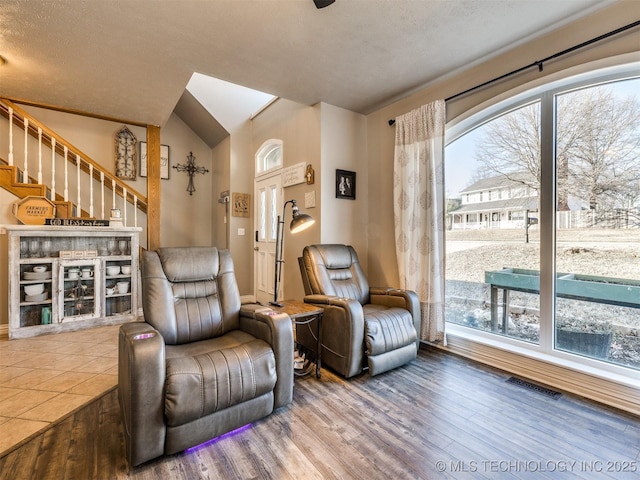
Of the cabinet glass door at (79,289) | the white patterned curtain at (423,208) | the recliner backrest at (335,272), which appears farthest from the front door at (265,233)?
the cabinet glass door at (79,289)

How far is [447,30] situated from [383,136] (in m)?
1.36

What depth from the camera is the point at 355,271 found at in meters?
3.12

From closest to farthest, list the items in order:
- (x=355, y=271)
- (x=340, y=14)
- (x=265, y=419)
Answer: (x=265, y=419), (x=340, y=14), (x=355, y=271)

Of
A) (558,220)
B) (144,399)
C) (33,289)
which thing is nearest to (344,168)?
(558,220)

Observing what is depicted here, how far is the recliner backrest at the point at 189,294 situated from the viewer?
1.97m

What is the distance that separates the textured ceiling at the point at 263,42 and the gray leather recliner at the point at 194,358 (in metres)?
1.66

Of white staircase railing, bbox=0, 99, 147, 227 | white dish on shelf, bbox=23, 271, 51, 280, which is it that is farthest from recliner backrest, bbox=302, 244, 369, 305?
white dish on shelf, bbox=23, 271, 51, 280

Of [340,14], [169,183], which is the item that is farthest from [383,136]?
[169,183]

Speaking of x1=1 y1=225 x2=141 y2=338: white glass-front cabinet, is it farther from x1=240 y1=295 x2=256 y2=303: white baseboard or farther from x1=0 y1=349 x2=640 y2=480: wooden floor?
x1=0 y1=349 x2=640 y2=480: wooden floor

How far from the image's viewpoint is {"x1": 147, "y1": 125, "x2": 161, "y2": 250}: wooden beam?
436cm

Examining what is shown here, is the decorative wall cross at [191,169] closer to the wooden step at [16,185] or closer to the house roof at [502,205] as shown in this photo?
the wooden step at [16,185]

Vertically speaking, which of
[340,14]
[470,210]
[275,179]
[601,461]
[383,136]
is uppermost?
[340,14]

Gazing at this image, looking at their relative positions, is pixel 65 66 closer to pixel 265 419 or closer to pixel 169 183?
pixel 169 183

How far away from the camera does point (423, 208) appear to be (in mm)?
3006
